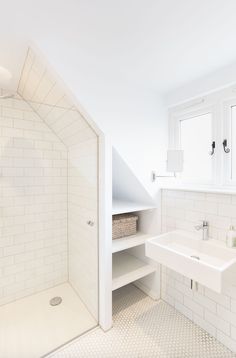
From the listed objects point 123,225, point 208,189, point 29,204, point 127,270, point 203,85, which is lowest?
point 127,270

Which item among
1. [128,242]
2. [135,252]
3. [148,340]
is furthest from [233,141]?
[148,340]

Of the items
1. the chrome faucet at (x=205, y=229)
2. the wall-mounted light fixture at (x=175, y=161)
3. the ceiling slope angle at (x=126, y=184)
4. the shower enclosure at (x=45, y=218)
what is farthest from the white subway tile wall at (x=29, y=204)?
the chrome faucet at (x=205, y=229)

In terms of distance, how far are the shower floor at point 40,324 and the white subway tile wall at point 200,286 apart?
2.82ft

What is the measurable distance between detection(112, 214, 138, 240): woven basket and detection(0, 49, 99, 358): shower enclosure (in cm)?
28

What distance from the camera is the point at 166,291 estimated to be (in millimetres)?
2002

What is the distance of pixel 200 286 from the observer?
1.66 m

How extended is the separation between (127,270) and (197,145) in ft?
4.97

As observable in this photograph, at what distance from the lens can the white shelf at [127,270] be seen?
180 cm

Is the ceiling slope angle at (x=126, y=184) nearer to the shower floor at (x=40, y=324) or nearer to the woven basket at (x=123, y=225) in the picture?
the woven basket at (x=123, y=225)

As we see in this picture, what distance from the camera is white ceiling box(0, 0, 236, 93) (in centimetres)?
100

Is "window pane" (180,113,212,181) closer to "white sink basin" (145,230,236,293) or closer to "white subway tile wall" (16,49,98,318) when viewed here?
"white sink basin" (145,230,236,293)

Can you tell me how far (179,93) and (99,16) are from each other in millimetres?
1147

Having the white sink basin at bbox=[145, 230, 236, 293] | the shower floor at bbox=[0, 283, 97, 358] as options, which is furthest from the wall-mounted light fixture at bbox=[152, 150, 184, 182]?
the shower floor at bbox=[0, 283, 97, 358]

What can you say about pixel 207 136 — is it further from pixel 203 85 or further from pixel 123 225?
pixel 123 225
